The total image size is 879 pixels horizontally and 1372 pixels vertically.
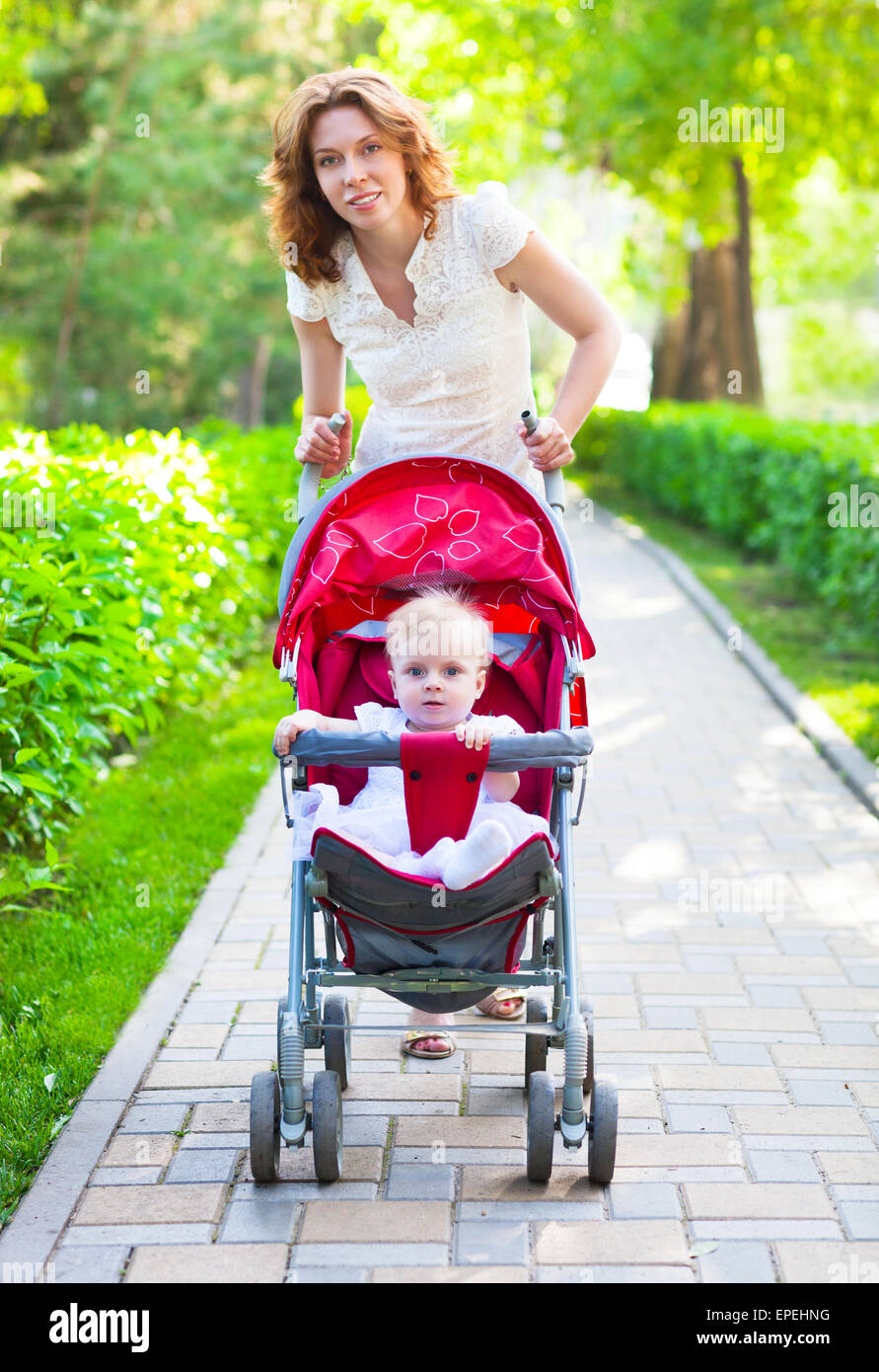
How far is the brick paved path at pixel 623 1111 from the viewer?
286 centimetres

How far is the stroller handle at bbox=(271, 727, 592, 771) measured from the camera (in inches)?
114

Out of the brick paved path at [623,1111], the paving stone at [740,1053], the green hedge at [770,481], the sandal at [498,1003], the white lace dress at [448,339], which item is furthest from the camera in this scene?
the green hedge at [770,481]

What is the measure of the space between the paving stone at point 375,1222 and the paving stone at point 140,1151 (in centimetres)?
42

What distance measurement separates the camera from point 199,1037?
3900 millimetres

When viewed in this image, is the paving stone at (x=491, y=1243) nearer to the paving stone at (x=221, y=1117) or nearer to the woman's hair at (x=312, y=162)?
the paving stone at (x=221, y=1117)

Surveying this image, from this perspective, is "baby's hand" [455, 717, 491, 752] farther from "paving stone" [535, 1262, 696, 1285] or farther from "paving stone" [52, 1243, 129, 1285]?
"paving stone" [52, 1243, 129, 1285]

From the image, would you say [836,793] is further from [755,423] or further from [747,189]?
[747,189]

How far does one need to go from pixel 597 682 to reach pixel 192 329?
19601mm

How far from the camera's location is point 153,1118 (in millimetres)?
3441

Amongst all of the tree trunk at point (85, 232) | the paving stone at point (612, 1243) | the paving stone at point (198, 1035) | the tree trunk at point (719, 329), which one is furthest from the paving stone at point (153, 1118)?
the tree trunk at point (85, 232)

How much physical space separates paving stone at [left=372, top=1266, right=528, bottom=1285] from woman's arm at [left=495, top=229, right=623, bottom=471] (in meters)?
1.83

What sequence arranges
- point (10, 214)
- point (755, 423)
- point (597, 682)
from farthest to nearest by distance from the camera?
point (10, 214) → point (755, 423) → point (597, 682)

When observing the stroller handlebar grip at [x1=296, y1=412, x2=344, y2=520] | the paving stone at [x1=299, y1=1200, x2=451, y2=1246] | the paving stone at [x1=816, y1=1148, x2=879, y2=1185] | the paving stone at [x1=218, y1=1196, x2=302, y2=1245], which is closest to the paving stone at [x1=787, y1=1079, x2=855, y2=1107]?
the paving stone at [x1=816, y1=1148, x2=879, y2=1185]
